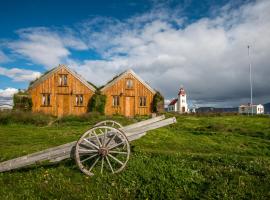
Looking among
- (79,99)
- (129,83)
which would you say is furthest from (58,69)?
(129,83)

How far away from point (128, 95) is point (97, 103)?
4.23 metres

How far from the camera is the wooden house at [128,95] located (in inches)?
1494

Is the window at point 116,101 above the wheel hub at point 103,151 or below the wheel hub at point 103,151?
above

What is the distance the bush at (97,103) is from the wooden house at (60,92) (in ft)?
1.94

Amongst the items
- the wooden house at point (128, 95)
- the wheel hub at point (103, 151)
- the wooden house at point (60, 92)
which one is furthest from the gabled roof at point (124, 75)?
the wheel hub at point (103, 151)

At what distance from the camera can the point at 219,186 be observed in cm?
812

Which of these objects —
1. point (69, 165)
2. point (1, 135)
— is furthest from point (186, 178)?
point (1, 135)

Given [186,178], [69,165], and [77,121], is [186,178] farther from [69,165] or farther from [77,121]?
[77,121]

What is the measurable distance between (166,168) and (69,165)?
10.3 ft

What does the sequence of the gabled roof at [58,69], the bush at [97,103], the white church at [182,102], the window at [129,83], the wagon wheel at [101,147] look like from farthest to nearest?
the white church at [182,102] < the window at [129,83] < the bush at [97,103] < the gabled roof at [58,69] < the wagon wheel at [101,147]

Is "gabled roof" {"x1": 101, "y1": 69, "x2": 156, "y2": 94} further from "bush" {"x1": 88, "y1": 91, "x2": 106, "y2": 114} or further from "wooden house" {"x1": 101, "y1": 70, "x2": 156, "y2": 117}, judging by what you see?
"bush" {"x1": 88, "y1": 91, "x2": 106, "y2": 114}

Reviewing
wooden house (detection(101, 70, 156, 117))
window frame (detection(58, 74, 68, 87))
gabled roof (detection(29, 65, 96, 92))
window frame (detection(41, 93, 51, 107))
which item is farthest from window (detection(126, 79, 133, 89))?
window frame (detection(41, 93, 51, 107))

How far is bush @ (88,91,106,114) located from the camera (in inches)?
1441

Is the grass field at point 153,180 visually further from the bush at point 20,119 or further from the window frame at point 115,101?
the window frame at point 115,101
